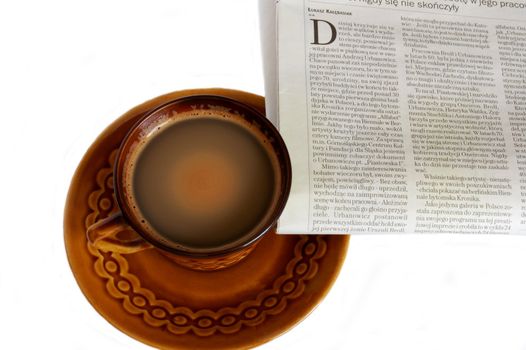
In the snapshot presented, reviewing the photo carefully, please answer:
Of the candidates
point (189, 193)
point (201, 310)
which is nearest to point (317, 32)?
point (189, 193)

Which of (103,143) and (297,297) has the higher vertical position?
(103,143)

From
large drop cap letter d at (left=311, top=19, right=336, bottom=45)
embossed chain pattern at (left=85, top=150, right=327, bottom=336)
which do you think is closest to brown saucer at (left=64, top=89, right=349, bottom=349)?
embossed chain pattern at (left=85, top=150, right=327, bottom=336)

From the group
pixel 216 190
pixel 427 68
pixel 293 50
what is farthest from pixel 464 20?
pixel 216 190

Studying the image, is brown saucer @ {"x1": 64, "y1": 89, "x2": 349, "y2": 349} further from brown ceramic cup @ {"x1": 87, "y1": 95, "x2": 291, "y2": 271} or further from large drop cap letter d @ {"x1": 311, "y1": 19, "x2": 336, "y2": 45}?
large drop cap letter d @ {"x1": 311, "y1": 19, "x2": 336, "y2": 45}

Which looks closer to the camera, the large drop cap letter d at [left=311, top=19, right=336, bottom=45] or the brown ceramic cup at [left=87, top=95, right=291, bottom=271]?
the brown ceramic cup at [left=87, top=95, right=291, bottom=271]

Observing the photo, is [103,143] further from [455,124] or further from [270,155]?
[455,124]

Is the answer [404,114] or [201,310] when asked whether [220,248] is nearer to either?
[201,310]

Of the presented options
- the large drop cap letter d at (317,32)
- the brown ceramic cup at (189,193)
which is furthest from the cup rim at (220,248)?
the large drop cap letter d at (317,32)
